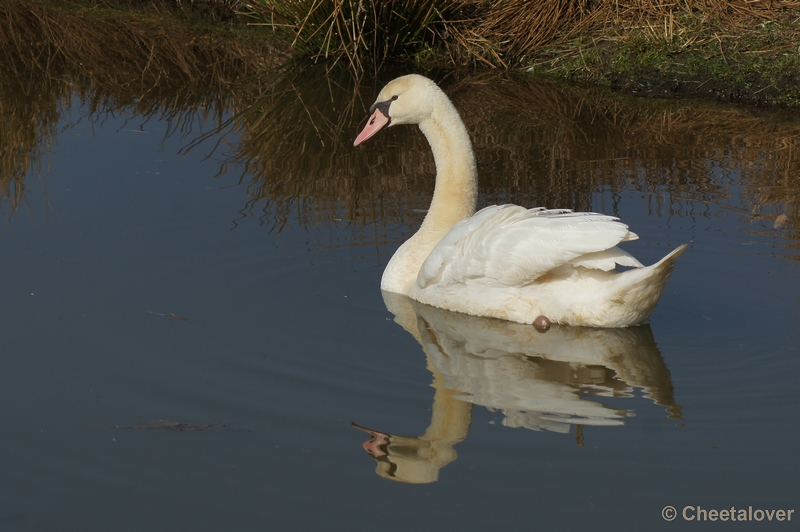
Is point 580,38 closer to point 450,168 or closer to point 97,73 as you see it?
point 97,73

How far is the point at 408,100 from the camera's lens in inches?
253

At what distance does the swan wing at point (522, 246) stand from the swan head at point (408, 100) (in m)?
0.97

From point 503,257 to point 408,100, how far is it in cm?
149

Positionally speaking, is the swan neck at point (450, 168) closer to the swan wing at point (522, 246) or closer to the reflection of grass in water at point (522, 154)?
the swan wing at point (522, 246)

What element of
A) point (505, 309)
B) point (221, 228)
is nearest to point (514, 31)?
point (221, 228)

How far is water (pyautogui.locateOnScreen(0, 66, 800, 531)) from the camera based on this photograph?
3881 mm

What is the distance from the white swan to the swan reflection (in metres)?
0.12

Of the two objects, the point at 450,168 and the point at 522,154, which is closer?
the point at 450,168

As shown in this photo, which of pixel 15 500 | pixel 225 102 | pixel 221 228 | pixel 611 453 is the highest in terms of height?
pixel 225 102

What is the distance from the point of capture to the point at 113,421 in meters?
4.43

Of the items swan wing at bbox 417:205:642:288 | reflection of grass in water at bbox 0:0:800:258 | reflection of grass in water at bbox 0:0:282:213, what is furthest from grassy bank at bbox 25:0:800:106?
swan wing at bbox 417:205:642:288

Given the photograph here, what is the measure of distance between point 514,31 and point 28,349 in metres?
8.23

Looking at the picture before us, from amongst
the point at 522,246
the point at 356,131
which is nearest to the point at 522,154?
the point at 356,131

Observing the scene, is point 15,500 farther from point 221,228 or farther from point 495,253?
point 221,228
